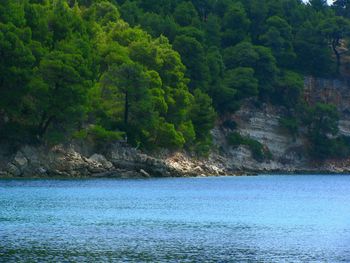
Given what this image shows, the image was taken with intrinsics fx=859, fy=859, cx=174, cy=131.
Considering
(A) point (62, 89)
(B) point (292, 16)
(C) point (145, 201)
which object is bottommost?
(C) point (145, 201)

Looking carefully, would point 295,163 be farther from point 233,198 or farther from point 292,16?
point 233,198

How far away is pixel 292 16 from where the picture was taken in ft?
534

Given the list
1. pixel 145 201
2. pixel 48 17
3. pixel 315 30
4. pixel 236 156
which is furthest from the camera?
pixel 315 30

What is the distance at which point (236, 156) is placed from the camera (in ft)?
427

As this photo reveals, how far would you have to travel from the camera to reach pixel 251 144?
132m

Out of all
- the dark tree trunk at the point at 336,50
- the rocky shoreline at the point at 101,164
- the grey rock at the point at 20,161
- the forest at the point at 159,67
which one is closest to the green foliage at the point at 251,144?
the forest at the point at 159,67

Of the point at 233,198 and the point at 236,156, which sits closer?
the point at 233,198

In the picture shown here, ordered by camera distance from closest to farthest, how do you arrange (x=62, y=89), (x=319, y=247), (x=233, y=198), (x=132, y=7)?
(x=319, y=247)
(x=233, y=198)
(x=62, y=89)
(x=132, y=7)

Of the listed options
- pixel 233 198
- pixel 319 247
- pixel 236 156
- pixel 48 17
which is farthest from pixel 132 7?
pixel 319 247

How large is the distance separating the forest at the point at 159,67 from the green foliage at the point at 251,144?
894 millimetres

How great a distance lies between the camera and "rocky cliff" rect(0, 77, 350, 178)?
90.5 m

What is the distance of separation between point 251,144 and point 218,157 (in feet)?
28.2

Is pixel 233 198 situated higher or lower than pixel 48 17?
lower

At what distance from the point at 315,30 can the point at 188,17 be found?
2405 centimetres
